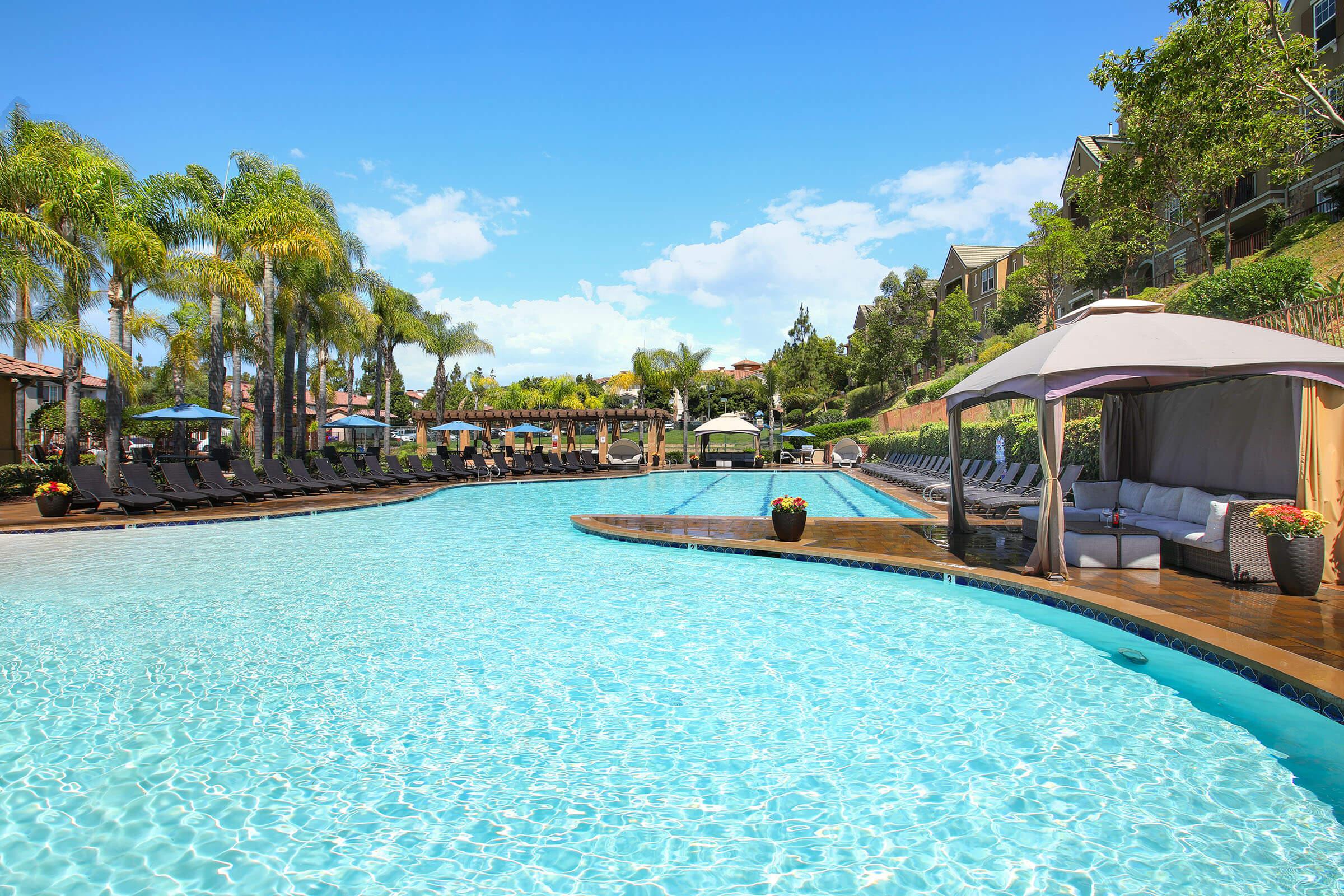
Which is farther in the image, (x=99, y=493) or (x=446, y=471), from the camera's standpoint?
(x=446, y=471)

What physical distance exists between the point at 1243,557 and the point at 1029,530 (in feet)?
8.80

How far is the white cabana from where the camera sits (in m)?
6.10

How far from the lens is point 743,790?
354 centimetres

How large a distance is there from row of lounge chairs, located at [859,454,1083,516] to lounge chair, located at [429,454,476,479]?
45.9 feet

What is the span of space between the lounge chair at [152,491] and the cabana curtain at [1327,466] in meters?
16.9

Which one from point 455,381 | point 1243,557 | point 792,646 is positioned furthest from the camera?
point 455,381

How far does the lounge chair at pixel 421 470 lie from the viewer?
21.6 metres

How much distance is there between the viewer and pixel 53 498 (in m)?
12.2

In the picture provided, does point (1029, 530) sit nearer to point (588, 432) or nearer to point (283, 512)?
point (283, 512)

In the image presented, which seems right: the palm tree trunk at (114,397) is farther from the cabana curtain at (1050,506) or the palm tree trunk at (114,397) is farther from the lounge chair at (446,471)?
the cabana curtain at (1050,506)

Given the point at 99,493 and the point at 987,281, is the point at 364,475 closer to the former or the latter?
the point at 99,493

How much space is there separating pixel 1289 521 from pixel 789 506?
5104mm

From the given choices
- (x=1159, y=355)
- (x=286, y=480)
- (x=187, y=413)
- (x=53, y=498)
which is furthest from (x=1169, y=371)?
(x=187, y=413)

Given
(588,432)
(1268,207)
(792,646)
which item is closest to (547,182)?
(792,646)
